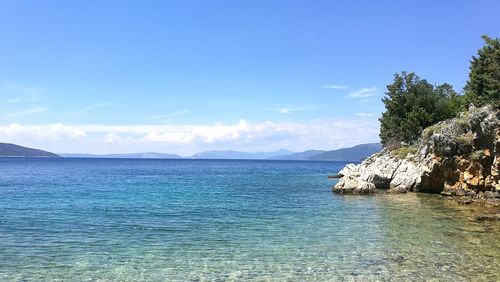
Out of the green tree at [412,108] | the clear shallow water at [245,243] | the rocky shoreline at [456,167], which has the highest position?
the green tree at [412,108]

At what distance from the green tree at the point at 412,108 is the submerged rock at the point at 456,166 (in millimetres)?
20793

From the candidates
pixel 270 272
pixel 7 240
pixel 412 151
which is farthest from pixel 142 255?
pixel 412 151

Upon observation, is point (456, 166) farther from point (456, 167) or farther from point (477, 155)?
point (477, 155)

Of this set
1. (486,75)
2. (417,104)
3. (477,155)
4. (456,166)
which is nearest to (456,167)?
(456,166)

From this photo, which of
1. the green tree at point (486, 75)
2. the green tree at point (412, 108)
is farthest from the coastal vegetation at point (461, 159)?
the green tree at point (412, 108)

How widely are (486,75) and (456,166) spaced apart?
568 inches

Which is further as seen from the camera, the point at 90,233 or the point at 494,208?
the point at 494,208

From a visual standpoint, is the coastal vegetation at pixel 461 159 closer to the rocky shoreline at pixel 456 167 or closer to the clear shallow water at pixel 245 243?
the rocky shoreline at pixel 456 167

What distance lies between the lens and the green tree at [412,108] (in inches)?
3051

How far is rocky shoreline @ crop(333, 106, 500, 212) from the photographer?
44.7 metres

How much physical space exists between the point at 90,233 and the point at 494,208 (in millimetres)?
31836

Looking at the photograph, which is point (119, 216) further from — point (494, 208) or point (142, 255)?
point (494, 208)

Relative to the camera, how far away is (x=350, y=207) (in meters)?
38.6

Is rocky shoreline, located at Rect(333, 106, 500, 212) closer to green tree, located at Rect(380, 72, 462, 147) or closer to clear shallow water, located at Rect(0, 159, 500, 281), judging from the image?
clear shallow water, located at Rect(0, 159, 500, 281)
